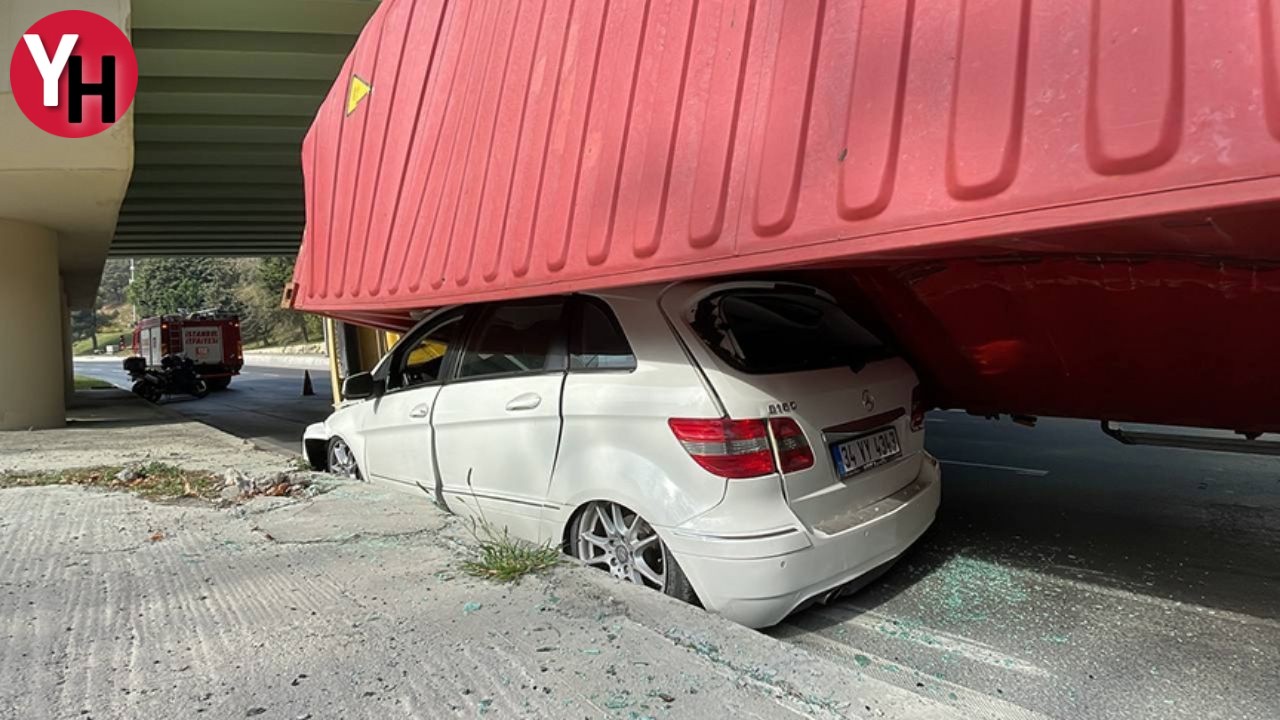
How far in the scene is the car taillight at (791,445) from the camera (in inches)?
112

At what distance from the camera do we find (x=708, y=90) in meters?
2.93

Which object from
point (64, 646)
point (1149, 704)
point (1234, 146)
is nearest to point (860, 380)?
point (1149, 704)

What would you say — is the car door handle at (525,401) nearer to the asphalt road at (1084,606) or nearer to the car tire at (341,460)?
the asphalt road at (1084,606)

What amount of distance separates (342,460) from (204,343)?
2312cm

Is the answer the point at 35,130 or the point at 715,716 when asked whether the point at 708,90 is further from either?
the point at 35,130

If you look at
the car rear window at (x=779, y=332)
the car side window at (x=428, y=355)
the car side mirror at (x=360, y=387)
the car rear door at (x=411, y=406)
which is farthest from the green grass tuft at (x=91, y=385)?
the car rear window at (x=779, y=332)

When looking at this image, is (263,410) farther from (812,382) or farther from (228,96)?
(812,382)

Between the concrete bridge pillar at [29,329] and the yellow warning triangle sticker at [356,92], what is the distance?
860cm

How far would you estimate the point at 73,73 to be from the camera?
8438 mm

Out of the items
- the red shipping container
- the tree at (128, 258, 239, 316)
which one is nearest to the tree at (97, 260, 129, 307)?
the tree at (128, 258, 239, 316)

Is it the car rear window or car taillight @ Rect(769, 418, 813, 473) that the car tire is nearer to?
the car rear window

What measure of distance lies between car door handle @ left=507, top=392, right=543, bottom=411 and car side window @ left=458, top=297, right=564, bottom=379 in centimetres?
13

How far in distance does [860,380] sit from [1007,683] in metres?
1.28

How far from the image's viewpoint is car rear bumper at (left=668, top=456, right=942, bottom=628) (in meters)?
2.73
